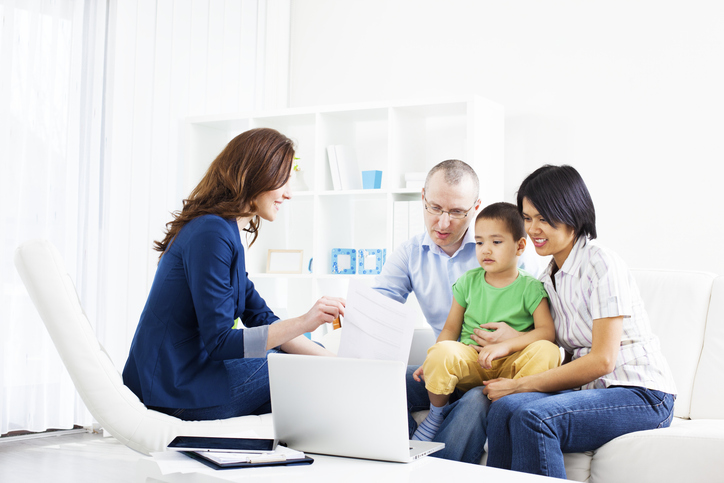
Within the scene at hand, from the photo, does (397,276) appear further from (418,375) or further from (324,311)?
(324,311)

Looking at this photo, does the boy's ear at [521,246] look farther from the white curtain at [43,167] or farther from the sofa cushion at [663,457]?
the white curtain at [43,167]

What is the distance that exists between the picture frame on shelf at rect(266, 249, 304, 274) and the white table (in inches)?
99.0

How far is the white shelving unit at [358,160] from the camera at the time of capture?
3246 millimetres

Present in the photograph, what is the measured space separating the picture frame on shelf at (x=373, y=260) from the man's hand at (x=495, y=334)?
1596 millimetres

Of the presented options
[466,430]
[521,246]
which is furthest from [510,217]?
[466,430]

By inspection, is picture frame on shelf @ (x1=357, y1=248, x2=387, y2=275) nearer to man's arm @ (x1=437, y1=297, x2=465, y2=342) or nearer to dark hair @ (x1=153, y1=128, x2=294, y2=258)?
man's arm @ (x1=437, y1=297, x2=465, y2=342)

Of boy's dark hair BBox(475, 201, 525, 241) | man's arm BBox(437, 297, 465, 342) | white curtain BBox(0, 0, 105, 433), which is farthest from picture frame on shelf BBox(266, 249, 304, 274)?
boy's dark hair BBox(475, 201, 525, 241)

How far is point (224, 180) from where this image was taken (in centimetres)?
183

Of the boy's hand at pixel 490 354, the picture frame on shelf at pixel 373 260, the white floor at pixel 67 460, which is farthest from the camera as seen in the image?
the picture frame on shelf at pixel 373 260

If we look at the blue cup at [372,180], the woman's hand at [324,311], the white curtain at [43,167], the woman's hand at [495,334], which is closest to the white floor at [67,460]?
the white curtain at [43,167]

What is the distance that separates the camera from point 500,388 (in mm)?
1685

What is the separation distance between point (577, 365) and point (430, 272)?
2.43 ft

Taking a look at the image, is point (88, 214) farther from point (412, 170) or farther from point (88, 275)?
point (412, 170)

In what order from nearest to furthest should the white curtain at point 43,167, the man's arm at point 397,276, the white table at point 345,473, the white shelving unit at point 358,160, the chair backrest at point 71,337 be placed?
the white table at point 345,473, the chair backrest at point 71,337, the man's arm at point 397,276, the white curtain at point 43,167, the white shelving unit at point 358,160
